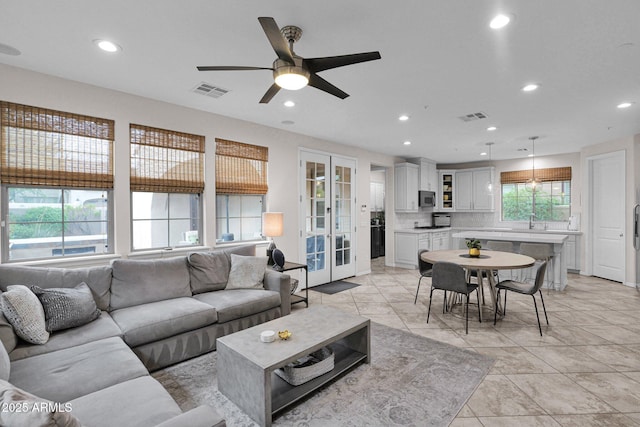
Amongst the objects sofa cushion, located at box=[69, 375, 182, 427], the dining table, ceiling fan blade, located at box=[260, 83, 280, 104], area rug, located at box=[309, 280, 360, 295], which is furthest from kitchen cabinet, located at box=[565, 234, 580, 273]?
sofa cushion, located at box=[69, 375, 182, 427]

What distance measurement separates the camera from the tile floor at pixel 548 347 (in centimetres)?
208

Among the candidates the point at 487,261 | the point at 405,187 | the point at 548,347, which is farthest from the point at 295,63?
the point at 405,187

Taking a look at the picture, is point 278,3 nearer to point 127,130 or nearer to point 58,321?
point 127,130

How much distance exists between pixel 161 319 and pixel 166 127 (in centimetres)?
225

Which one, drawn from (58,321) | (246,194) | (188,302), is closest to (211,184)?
(246,194)

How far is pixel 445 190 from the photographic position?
8.41 meters

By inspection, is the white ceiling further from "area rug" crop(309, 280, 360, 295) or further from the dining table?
"area rug" crop(309, 280, 360, 295)

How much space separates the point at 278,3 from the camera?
1.96 metres

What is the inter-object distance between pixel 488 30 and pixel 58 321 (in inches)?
148

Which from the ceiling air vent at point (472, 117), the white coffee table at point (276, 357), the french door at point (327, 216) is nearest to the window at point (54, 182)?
the white coffee table at point (276, 357)

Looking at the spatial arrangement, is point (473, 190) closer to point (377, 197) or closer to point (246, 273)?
point (377, 197)

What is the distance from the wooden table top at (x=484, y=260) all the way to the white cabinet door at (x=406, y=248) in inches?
106

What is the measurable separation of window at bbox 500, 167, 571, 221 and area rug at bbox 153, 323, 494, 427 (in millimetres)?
5664

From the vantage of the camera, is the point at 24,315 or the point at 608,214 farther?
the point at 608,214
